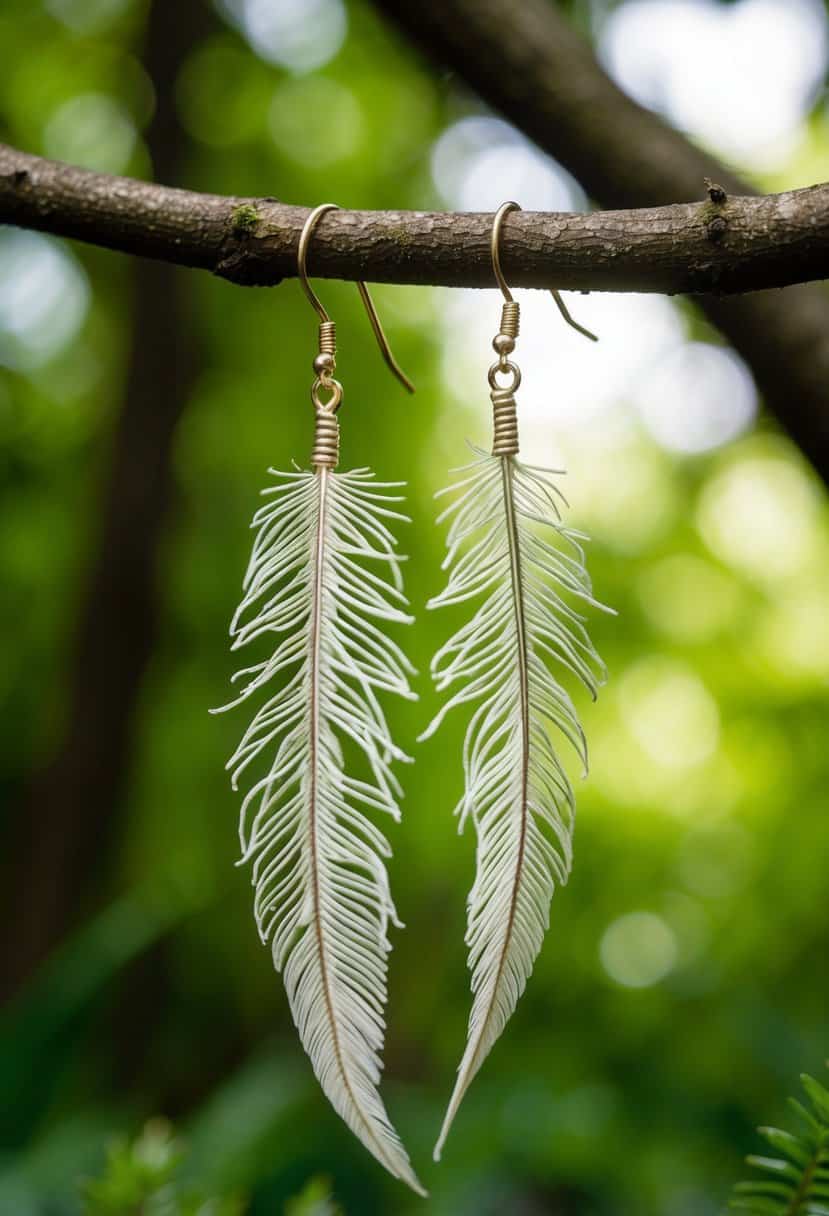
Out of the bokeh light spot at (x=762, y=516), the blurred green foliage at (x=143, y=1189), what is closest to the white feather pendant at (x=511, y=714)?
the blurred green foliage at (x=143, y=1189)

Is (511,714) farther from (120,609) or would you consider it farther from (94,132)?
(94,132)

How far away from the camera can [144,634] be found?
206 cm

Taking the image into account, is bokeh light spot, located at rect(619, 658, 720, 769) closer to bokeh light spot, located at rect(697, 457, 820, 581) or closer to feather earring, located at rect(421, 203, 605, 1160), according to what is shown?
bokeh light spot, located at rect(697, 457, 820, 581)

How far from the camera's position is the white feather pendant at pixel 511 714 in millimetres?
474

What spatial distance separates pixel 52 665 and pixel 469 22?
206 centimetres

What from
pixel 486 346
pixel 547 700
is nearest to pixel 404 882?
pixel 486 346

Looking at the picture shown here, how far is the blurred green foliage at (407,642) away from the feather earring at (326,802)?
1579mm

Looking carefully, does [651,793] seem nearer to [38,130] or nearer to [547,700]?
[547,700]

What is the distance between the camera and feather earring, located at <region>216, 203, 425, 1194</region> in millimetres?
471

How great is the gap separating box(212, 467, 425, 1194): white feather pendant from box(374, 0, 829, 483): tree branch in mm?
435

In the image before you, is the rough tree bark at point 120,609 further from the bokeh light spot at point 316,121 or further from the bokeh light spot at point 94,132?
the bokeh light spot at point 94,132

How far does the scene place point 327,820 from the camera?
49cm

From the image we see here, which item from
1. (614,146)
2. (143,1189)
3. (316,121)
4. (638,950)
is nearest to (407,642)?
(638,950)

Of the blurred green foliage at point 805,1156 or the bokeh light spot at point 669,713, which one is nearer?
the blurred green foliage at point 805,1156
